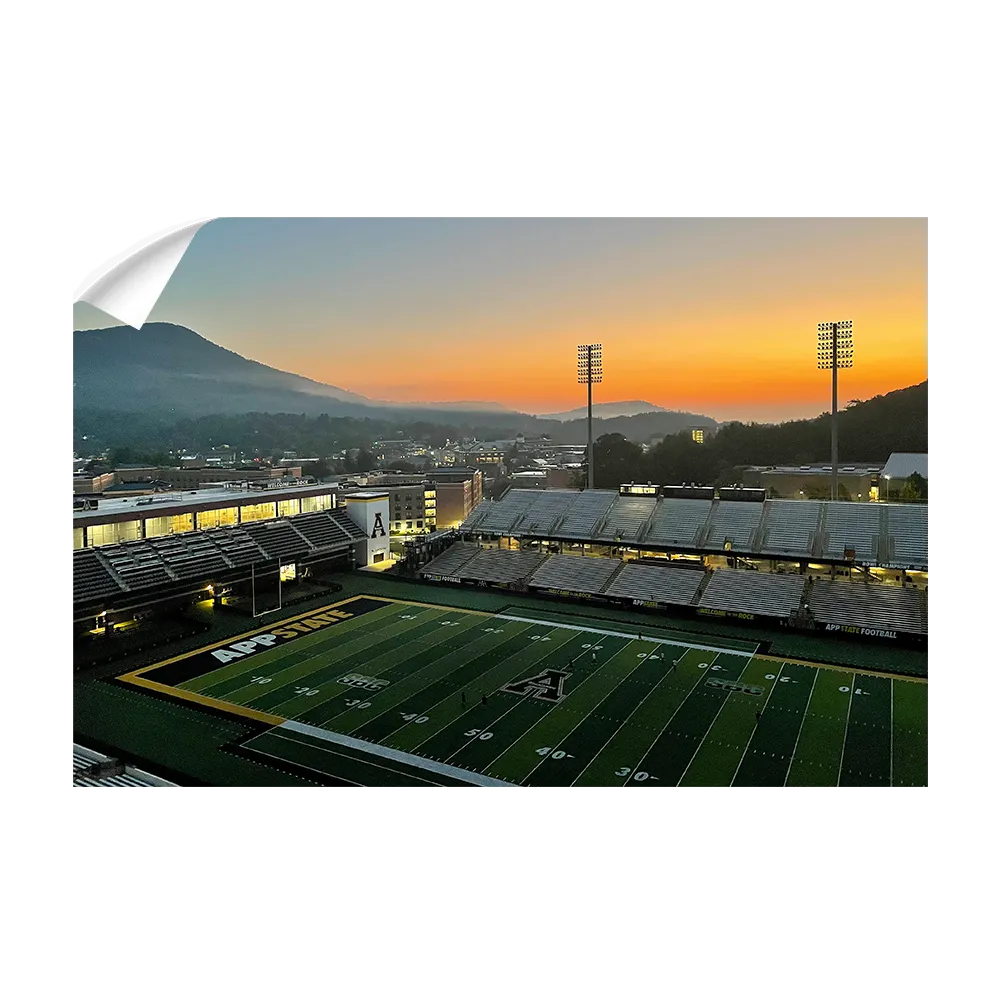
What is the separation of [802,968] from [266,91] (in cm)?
167

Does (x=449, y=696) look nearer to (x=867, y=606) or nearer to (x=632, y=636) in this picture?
(x=632, y=636)

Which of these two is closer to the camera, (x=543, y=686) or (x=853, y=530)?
(x=543, y=686)

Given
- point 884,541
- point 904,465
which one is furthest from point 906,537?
point 904,465

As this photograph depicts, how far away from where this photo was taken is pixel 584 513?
52.9 feet

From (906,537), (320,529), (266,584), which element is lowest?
(266,584)

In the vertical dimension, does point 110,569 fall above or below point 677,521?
below

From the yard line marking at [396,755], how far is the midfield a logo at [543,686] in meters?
1.96

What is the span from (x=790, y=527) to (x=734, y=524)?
1.08m

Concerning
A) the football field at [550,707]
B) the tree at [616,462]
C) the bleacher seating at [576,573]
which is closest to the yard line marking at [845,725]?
the football field at [550,707]

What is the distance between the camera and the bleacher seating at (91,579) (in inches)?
429
